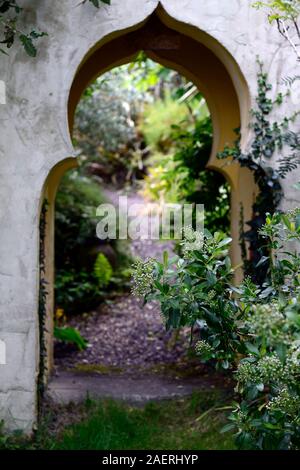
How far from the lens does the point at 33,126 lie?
4.89 metres

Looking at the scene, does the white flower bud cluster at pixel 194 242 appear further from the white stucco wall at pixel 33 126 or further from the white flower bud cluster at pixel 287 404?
the white stucco wall at pixel 33 126

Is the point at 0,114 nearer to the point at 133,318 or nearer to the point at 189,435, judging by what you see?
the point at 189,435

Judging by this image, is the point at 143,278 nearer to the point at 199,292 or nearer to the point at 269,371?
the point at 199,292

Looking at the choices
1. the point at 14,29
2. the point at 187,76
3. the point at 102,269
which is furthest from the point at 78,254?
the point at 14,29

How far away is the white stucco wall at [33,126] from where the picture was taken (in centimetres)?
487

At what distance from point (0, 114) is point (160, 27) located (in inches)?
87.7

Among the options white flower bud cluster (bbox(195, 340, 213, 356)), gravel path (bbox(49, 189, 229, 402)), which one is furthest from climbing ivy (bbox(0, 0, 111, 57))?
gravel path (bbox(49, 189, 229, 402))

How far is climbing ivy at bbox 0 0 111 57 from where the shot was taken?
460cm

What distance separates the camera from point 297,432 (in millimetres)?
3002

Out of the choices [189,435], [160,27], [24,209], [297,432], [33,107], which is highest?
[160,27]

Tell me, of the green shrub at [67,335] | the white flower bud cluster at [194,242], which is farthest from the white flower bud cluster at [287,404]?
the green shrub at [67,335]

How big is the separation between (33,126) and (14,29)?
0.67 meters

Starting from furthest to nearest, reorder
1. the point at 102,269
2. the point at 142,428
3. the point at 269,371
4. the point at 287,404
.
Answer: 1. the point at 102,269
2. the point at 142,428
3. the point at 287,404
4. the point at 269,371
